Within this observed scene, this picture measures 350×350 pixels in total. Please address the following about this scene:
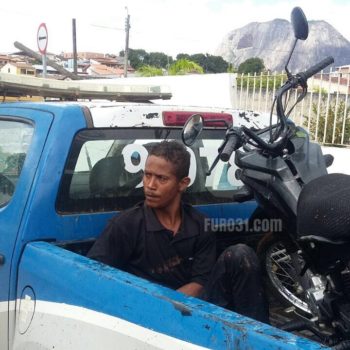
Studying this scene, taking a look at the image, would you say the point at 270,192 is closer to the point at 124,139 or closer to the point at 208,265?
the point at 208,265

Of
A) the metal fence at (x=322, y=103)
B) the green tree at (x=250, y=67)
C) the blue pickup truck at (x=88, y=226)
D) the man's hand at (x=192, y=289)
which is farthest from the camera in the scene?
the green tree at (x=250, y=67)

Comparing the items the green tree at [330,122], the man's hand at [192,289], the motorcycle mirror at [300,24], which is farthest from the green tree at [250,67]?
the man's hand at [192,289]

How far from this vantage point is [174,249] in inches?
88.6

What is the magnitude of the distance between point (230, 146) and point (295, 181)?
304mm

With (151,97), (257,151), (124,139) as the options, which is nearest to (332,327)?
(257,151)

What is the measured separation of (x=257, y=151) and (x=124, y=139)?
2.16ft

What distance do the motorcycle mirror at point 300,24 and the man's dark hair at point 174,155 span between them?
72 cm

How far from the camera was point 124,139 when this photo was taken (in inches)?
98.0

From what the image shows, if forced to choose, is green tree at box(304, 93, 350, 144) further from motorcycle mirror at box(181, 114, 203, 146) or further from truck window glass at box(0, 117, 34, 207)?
truck window glass at box(0, 117, 34, 207)

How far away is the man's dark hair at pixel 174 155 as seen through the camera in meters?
2.29

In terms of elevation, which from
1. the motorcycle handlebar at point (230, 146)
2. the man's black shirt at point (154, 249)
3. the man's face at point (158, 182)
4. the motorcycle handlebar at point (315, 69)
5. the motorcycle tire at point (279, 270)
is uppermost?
the motorcycle handlebar at point (315, 69)

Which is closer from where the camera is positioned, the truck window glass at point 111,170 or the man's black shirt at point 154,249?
the man's black shirt at point 154,249

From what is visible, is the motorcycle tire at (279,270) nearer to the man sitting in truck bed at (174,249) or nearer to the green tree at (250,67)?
the man sitting in truck bed at (174,249)

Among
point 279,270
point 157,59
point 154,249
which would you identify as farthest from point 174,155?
point 157,59
